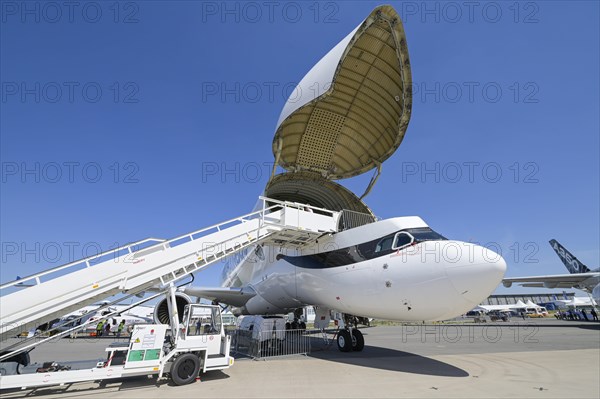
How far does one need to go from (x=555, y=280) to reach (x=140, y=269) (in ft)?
146

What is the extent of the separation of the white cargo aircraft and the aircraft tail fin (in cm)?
4323

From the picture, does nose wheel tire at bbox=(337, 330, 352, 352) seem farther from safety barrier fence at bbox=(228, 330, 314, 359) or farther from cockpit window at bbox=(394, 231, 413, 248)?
cockpit window at bbox=(394, 231, 413, 248)

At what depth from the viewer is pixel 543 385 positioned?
720cm

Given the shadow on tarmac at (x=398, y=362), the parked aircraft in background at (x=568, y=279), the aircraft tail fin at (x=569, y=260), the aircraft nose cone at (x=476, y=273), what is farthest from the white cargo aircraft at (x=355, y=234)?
the aircraft tail fin at (x=569, y=260)

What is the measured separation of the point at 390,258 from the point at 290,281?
18.9 feet

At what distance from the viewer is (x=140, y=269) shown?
840 centimetres

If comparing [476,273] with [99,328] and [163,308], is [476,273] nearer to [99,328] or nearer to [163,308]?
[163,308]

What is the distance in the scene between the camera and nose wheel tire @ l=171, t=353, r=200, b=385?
24.5 ft

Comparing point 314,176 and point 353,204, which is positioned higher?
point 314,176

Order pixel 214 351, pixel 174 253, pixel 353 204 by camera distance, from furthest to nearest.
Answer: pixel 353 204 → pixel 174 253 → pixel 214 351

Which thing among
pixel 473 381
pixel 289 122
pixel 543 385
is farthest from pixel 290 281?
pixel 543 385

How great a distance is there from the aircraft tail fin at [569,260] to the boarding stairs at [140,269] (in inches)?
1835

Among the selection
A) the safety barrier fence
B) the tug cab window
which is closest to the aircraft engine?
the tug cab window

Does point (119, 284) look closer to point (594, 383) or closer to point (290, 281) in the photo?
point (290, 281)
